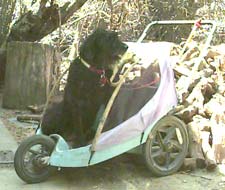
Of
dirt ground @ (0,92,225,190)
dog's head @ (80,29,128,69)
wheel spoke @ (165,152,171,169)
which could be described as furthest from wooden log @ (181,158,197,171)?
dog's head @ (80,29,128,69)

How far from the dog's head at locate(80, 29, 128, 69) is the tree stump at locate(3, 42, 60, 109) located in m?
3.44

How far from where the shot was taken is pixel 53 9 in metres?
8.90

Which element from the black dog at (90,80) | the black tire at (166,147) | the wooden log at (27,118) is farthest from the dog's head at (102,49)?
the wooden log at (27,118)

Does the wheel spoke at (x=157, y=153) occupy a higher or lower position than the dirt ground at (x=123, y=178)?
higher

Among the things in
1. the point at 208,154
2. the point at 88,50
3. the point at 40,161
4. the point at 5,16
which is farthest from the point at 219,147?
the point at 5,16

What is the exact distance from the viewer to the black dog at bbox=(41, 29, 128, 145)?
451 centimetres

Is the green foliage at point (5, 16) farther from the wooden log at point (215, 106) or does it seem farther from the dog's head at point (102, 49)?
the dog's head at point (102, 49)

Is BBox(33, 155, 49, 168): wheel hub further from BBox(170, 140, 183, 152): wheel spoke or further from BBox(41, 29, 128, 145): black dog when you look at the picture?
BBox(170, 140, 183, 152): wheel spoke

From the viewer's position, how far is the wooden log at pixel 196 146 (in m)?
4.91

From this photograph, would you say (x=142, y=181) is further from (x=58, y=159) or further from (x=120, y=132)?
(x=58, y=159)

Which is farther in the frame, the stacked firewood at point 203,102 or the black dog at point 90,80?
the stacked firewood at point 203,102

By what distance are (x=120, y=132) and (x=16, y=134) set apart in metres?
2.28

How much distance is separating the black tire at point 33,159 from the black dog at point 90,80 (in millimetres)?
321

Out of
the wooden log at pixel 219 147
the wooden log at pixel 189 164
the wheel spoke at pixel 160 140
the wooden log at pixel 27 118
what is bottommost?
the wooden log at pixel 27 118
